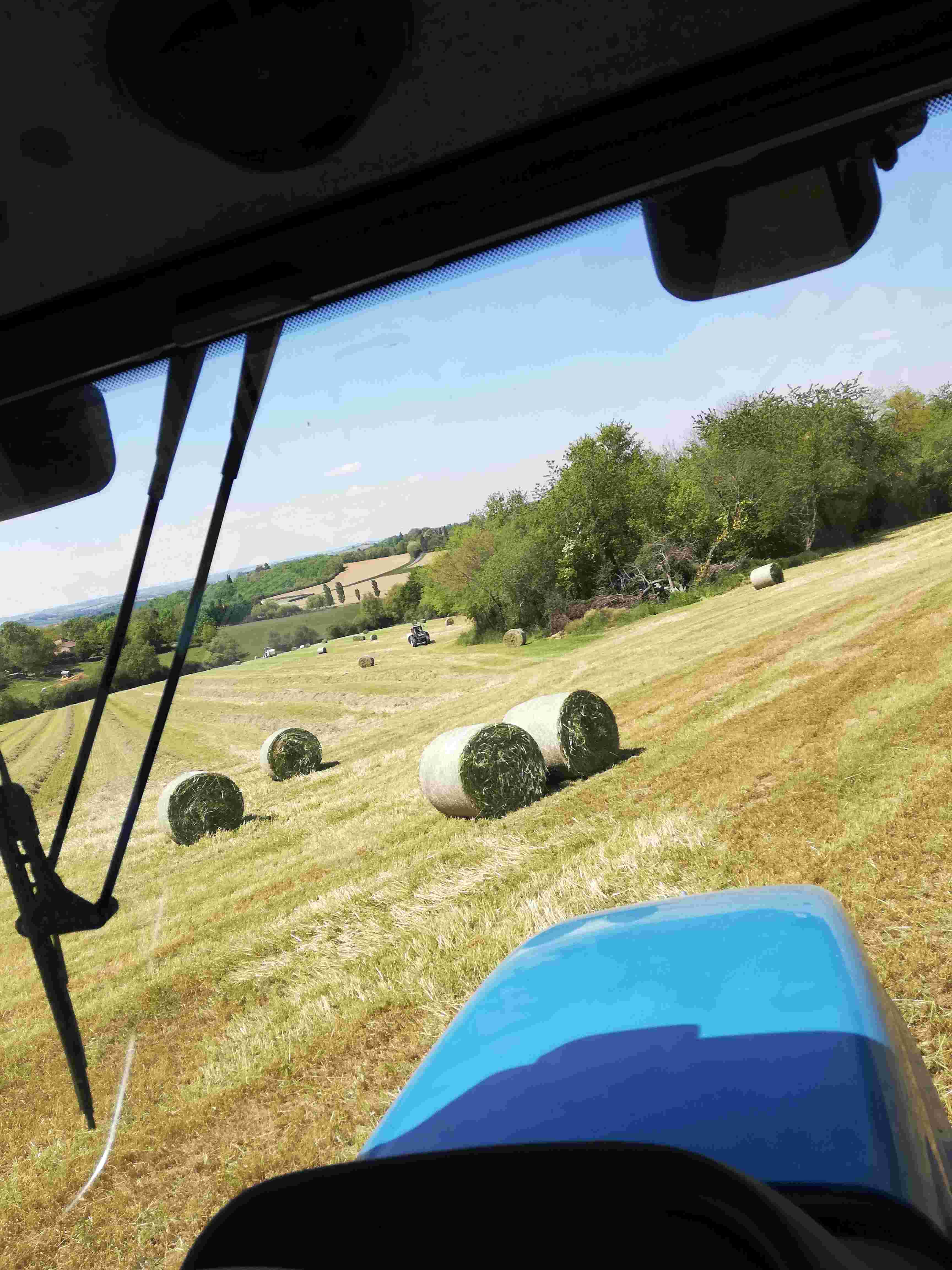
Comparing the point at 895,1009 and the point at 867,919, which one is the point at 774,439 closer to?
the point at 867,919

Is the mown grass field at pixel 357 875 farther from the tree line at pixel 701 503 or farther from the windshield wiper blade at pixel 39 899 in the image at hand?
the tree line at pixel 701 503

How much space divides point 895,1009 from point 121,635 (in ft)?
4.47

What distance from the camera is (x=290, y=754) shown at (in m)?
7.10

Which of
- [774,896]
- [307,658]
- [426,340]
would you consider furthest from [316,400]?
[307,658]

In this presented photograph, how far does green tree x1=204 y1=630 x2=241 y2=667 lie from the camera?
1.75 m

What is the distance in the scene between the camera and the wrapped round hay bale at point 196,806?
5992mm

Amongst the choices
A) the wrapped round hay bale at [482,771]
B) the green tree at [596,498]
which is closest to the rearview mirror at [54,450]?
the wrapped round hay bale at [482,771]

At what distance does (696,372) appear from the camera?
1.79m

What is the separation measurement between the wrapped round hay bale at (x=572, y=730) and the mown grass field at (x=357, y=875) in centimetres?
23

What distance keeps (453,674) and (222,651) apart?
778 cm

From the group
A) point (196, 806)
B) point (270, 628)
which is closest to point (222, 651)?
point (270, 628)

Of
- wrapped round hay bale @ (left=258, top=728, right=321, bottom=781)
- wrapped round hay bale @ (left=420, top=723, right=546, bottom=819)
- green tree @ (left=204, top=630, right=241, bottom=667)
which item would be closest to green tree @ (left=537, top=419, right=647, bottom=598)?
wrapped round hay bale @ (left=420, top=723, right=546, bottom=819)

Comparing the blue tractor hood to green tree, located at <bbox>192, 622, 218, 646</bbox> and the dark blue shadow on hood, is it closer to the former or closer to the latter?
the dark blue shadow on hood

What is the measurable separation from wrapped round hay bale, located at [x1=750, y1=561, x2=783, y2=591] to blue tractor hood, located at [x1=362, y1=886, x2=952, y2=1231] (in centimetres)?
585
